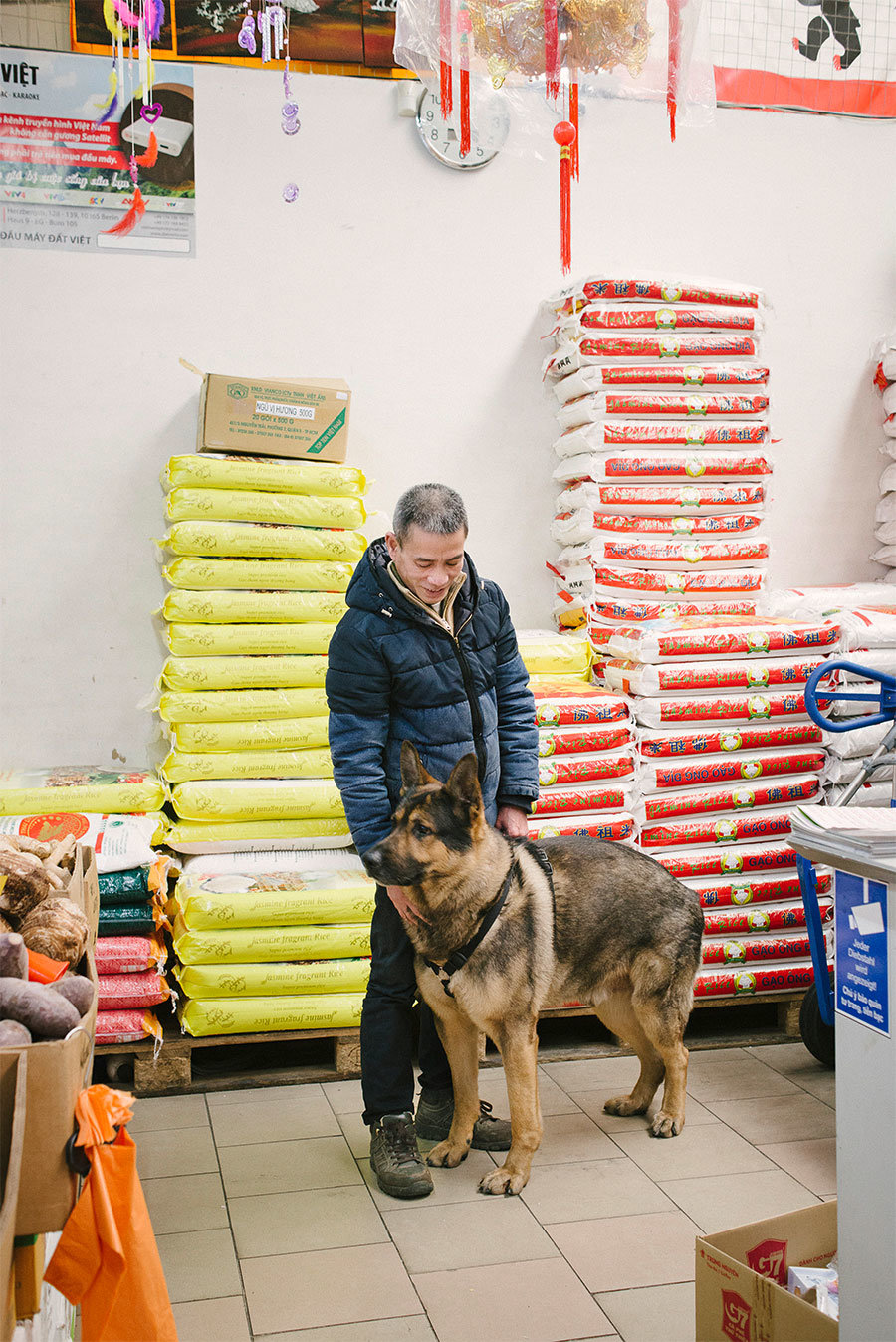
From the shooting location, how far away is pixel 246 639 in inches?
149

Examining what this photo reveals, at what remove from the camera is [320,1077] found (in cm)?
364

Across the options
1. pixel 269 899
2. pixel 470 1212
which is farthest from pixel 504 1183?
pixel 269 899

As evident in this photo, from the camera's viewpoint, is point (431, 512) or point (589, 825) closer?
point (431, 512)

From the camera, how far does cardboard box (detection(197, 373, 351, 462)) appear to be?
12.6 ft

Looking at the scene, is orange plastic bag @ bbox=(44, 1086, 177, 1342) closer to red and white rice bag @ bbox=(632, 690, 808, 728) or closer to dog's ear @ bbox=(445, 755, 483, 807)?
dog's ear @ bbox=(445, 755, 483, 807)

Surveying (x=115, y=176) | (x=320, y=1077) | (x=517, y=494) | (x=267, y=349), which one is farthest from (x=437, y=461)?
(x=320, y=1077)

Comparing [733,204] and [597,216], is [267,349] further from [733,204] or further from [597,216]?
[733,204]

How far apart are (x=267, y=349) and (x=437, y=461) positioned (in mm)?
746

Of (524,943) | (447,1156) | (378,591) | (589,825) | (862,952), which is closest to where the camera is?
(862,952)

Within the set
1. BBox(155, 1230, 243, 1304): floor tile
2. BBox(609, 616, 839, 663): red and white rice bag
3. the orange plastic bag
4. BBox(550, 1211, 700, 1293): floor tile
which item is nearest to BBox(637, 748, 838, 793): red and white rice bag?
BBox(609, 616, 839, 663): red and white rice bag

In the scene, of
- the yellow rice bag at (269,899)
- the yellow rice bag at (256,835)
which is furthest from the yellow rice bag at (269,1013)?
the yellow rice bag at (256,835)

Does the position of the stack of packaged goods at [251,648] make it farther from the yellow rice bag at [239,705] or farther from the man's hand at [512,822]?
the man's hand at [512,822]

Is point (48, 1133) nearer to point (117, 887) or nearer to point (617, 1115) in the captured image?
point (117, 887)

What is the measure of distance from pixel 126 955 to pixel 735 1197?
184cm
